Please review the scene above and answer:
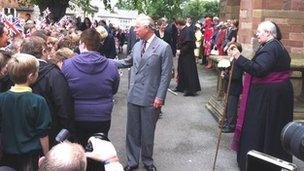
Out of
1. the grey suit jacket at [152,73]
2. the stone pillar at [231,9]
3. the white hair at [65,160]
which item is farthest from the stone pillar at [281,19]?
the white hair at [65,160]

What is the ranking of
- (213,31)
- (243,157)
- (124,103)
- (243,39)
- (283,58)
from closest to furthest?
(283,58) < (243,157) < (243,39) < (124,103) < (213,31)

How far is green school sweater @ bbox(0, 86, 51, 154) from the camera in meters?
4.57

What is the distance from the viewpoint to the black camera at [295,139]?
293 centimetres

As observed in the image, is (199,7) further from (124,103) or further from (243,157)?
(243,157)

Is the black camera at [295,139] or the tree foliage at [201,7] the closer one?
the black camera at [295,139]

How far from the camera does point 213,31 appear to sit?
1989cm

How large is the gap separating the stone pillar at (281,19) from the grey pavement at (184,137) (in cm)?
174

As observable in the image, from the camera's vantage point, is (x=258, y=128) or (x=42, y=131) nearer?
(x=42, y=131)

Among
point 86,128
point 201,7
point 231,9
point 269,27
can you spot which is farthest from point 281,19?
point 201,7

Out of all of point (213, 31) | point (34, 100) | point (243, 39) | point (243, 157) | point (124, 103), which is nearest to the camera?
point (34, 100)

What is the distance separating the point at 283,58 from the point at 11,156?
3.54 metres

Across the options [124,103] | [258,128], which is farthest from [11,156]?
[124,103]

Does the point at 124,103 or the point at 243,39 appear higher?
the point at 243,39

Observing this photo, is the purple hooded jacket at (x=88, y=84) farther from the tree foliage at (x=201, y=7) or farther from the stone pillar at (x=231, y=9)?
the tree foliage at (x=201, y=7)
